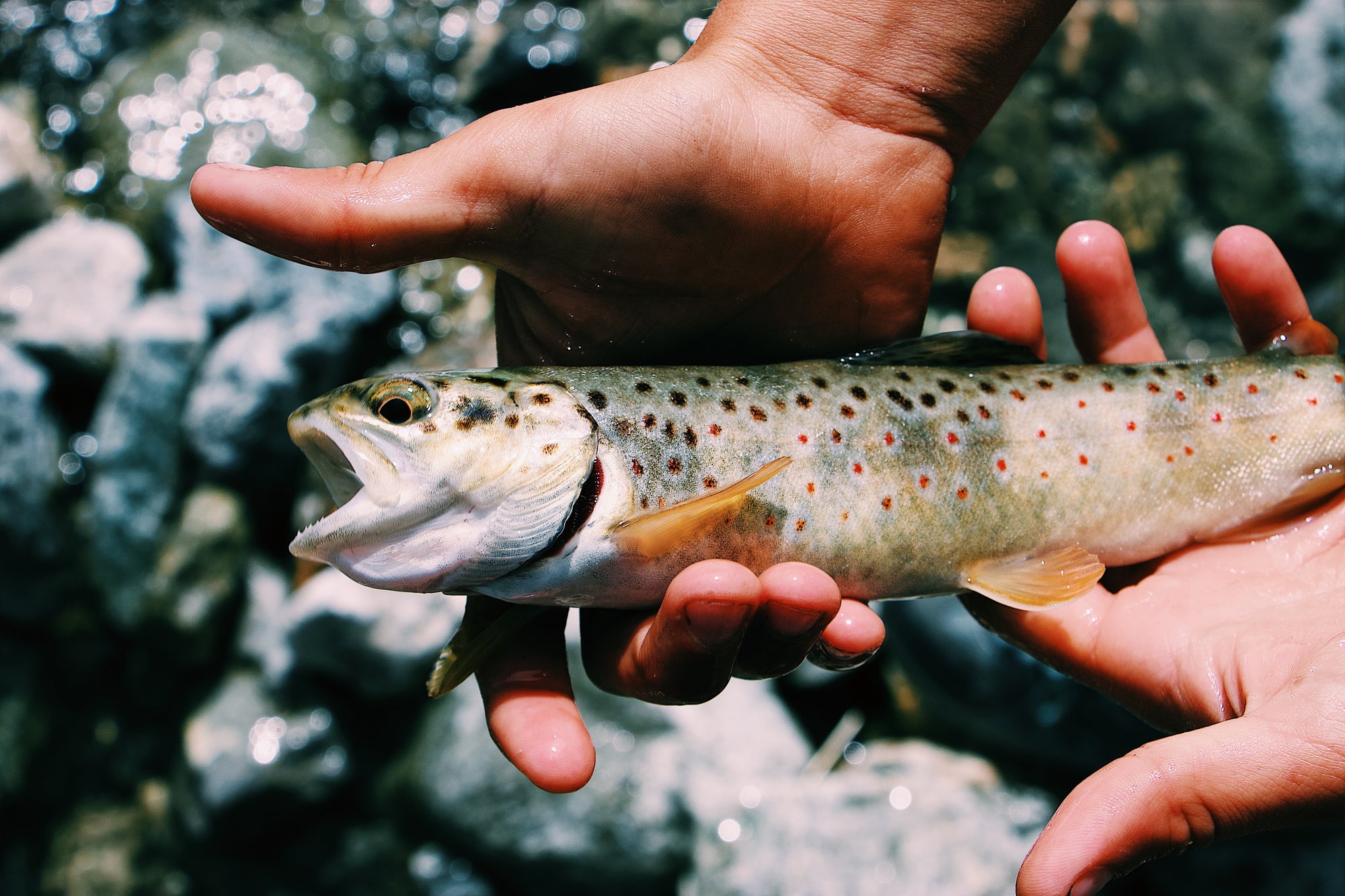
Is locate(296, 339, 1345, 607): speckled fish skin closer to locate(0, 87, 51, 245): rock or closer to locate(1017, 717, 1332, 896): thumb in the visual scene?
locate(1017, 717, 1332, 896): thumb

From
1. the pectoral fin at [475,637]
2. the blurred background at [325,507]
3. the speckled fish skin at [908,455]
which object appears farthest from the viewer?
the blurred background at [325,507]

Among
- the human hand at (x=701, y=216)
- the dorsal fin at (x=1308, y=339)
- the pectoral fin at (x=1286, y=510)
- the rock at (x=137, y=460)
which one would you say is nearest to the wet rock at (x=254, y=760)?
the rock at (x=137, y=460)

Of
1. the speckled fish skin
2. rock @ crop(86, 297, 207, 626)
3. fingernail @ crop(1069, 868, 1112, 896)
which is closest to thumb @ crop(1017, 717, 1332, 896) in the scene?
fingernail @ crop(1069, 868, 1112, 896)

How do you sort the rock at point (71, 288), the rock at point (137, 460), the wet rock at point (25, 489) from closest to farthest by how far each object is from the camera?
the wet rock at point (25, 489)
the rock at point (137, 460)
the rock at point (71, 288)

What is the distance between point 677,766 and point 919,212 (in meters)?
3.63

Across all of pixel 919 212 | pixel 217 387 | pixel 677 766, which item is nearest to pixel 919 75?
pixel 919 212

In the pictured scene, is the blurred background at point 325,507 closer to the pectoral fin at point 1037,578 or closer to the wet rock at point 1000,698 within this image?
the wet rock at point 1000,698

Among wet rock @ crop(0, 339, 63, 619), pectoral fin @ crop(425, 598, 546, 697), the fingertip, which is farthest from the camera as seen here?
wet rock @ crop(0, 339, 63, 619)

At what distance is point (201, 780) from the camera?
5633 millimetres

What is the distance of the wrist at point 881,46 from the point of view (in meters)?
3.21

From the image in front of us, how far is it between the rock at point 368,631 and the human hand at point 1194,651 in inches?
145

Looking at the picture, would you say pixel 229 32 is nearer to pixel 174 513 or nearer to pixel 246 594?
pixel 174 513

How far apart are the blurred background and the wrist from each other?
3.25m

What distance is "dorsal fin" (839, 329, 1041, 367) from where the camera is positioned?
3.17m
